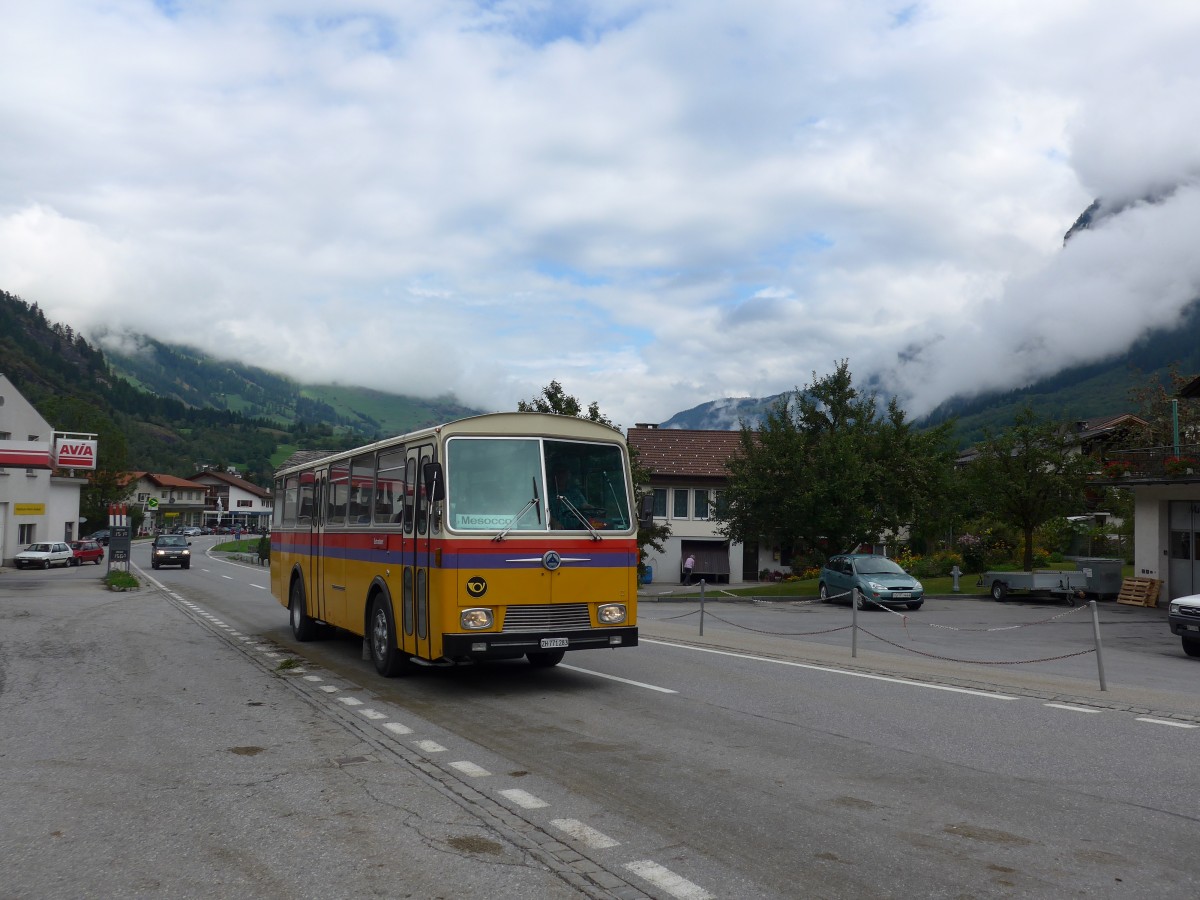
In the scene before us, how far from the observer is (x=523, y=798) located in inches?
264

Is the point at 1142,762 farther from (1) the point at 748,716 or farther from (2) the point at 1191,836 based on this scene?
(1) the point at 748,716

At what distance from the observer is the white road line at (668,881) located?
15.9 feet

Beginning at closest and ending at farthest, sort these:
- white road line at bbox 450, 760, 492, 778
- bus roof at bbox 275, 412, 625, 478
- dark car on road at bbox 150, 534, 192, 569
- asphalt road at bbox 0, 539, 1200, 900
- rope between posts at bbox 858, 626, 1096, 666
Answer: asphalt road at bbox 0, 539, 1200, 900 → white road line at bbox 450, 760, 492, 778 → bus roof at bbox 275, 412, 625, 478 → rope between posts at bbox 858, 626, 1096, 666 → dark car on road at bbox 150, 534, 192, 569

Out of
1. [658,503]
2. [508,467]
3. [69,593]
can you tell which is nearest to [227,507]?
[658,503]

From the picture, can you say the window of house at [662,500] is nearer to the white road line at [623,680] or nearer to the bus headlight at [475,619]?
the white road line at [623,680]

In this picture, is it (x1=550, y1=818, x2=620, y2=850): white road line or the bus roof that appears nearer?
(x1=550, y1=818, x2=620, y2=850): white road line

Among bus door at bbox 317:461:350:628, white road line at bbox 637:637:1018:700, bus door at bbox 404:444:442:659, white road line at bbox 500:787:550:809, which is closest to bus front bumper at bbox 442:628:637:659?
bus door at bbox 404:444:442:659

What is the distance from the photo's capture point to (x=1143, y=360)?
630 feet

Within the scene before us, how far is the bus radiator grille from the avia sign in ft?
130

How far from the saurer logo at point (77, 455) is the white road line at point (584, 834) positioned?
44.2 metres

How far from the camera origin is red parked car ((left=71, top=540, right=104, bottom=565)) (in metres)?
61.0

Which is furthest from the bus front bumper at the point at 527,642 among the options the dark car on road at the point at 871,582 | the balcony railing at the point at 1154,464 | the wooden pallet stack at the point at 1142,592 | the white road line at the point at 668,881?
the wooden pallet stack at the point at 1142,592

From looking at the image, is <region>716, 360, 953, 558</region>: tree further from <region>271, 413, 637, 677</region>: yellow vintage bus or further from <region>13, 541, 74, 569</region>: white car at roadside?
<region>13, 541, 74, 569</region>: white car at roadside

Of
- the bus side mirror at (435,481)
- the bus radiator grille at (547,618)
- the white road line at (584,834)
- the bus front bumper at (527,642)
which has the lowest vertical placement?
the white road line at (584,834)
